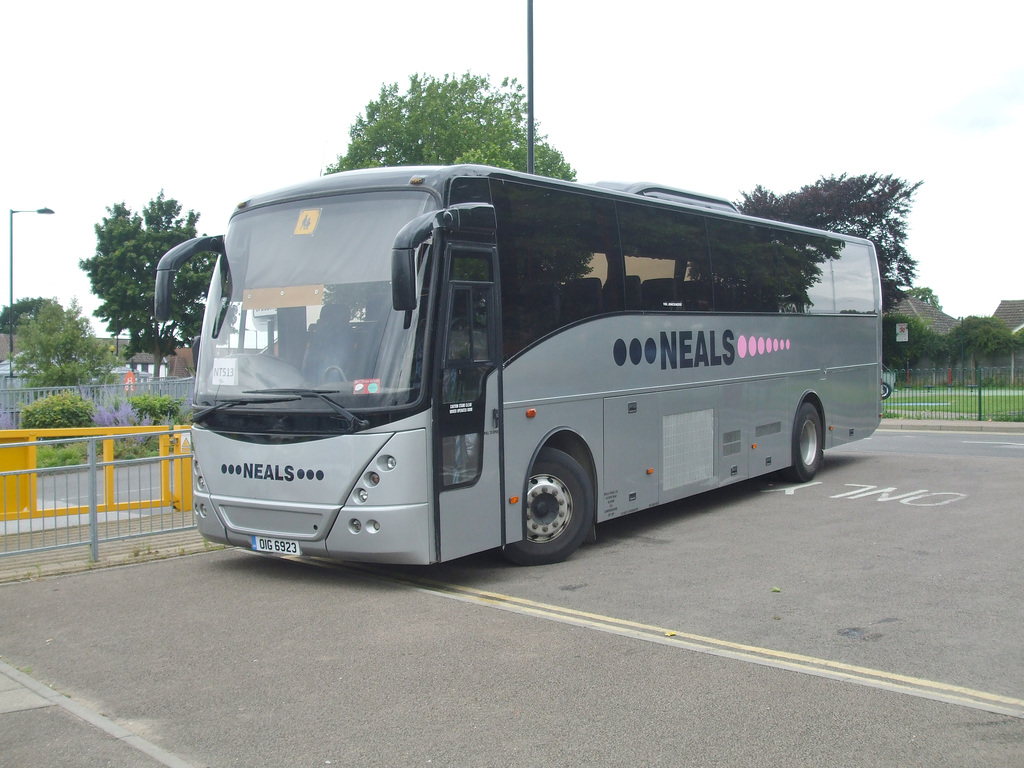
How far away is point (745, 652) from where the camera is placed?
6164mm

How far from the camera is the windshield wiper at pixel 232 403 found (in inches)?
312

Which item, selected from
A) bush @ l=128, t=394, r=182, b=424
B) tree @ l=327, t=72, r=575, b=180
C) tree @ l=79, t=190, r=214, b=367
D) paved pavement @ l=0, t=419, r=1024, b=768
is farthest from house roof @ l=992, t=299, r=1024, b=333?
paved pavement @ l=0, t=419, r=1024, b=768

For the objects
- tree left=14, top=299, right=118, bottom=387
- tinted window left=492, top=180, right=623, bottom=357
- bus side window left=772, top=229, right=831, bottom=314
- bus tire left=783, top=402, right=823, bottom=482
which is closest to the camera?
tinted window left=492, top=180, right=623, bottom=357

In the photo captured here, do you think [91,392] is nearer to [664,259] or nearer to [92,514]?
[92,514]

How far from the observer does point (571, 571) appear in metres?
8.73

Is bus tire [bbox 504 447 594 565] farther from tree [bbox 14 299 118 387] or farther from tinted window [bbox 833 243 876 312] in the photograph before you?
tree [bbox 14 299 118 387]

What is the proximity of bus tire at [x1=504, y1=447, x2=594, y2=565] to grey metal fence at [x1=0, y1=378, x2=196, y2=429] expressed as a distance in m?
18.8

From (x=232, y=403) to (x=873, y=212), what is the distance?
46.8 m

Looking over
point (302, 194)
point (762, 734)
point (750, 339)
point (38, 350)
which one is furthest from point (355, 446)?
point (38, 350)

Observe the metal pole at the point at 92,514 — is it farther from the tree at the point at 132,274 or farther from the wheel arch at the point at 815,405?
the tree at the point at 132,274

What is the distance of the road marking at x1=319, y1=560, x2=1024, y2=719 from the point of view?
17.3ft

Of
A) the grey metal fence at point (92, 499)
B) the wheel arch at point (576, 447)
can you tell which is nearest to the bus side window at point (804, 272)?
the wheel arch at point (576, 447)

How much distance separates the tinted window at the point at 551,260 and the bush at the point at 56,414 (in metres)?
17.2

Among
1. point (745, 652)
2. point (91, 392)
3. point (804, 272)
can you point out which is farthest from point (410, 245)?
point (91, 392)
